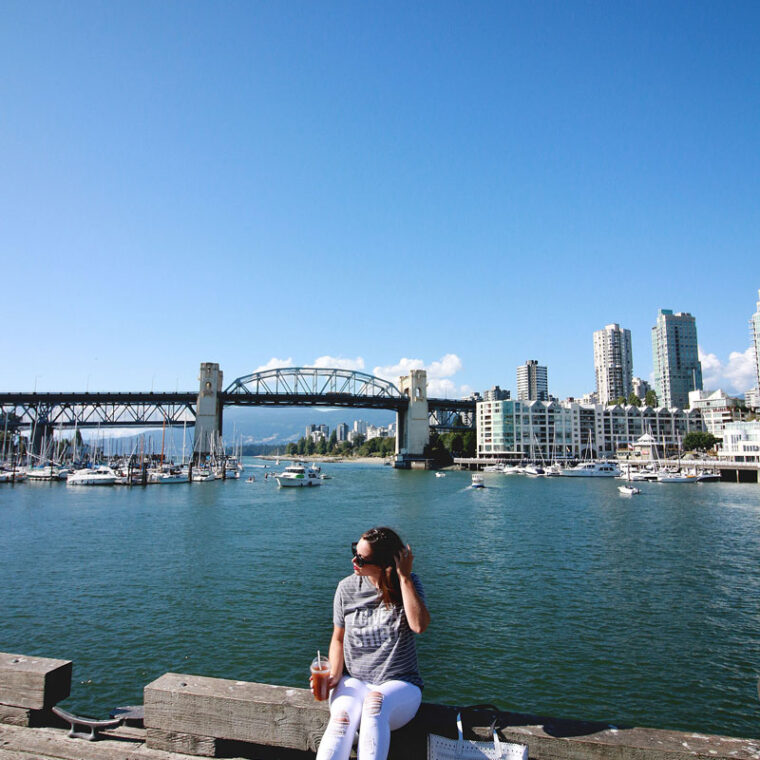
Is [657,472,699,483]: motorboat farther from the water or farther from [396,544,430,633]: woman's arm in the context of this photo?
[396,544,430,633]: woman's arm

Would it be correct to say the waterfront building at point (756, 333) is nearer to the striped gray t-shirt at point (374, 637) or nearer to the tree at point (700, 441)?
the tree at point (700, 441)

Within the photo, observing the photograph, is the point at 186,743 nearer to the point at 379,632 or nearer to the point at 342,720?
the point at 342,720

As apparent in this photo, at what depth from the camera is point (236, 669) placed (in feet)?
33.5

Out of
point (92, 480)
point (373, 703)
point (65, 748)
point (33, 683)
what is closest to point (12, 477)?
point (92, 480)

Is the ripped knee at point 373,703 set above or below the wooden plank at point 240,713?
above

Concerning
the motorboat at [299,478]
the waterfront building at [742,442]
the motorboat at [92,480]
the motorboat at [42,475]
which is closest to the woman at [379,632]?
the motorboat at [299,478]

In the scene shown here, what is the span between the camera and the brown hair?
3859mm

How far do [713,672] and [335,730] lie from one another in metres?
9.88

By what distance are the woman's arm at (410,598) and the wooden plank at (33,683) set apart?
2.49 m

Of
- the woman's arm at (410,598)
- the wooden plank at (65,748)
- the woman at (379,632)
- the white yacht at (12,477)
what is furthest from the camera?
the white yacht at (12,477)

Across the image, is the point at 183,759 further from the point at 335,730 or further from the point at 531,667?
the point at 531,667

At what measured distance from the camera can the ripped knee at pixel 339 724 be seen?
335 centimetres

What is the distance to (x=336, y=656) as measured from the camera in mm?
3885

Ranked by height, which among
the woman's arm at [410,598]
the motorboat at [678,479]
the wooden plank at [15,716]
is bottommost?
the motorboat at [678,479]
